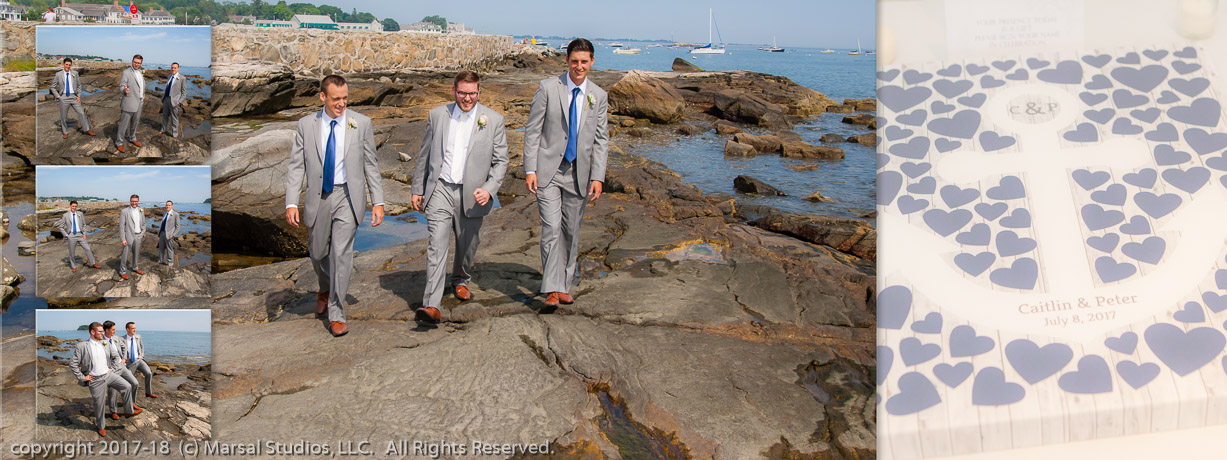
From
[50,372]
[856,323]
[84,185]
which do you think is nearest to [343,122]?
[84,185]

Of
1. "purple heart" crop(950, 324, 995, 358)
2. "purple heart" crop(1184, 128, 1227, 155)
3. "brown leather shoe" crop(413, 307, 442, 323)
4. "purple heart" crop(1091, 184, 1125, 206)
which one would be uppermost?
"purple heart" crop(1184, 128, 1227, 155)

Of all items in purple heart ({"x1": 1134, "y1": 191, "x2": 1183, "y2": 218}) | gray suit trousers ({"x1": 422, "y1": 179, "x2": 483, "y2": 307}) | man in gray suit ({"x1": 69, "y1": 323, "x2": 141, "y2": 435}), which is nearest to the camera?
man in gray suit ({"x1": 69, "y1": 323, "x2": 141, "y2": 435})

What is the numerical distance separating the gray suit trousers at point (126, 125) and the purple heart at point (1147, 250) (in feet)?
11.4

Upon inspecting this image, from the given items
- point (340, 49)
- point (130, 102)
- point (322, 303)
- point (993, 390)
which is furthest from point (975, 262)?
point (340, 49)

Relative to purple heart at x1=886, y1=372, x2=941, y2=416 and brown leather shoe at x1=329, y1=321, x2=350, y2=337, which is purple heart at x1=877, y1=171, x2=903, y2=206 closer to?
purple heart at x1=886, y1=372, x2=941, y2=416

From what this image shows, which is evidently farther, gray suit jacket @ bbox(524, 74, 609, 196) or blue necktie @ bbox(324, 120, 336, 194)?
gray suit jacket @ bbox(524, 74, 609, 196)

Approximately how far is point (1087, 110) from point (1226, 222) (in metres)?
0.69

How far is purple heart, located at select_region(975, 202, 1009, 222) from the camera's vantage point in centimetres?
271

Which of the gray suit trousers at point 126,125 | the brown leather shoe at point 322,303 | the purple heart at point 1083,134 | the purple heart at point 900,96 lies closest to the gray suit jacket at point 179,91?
the gray suit trousers at point 126,125

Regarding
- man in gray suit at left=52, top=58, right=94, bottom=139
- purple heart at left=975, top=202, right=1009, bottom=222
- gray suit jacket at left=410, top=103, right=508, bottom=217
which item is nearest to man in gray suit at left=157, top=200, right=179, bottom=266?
man in gray suit at left=52, top=58, right=94, bottom=139

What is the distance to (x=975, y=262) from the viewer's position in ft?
8.77

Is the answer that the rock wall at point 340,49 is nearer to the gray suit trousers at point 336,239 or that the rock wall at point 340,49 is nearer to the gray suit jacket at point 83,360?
the gray suit trousers at point 336,239

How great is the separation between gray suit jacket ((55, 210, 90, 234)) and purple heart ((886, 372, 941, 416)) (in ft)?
8.67

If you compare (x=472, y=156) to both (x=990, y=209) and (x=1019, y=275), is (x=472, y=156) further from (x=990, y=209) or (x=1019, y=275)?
(x=1019, y=275)
